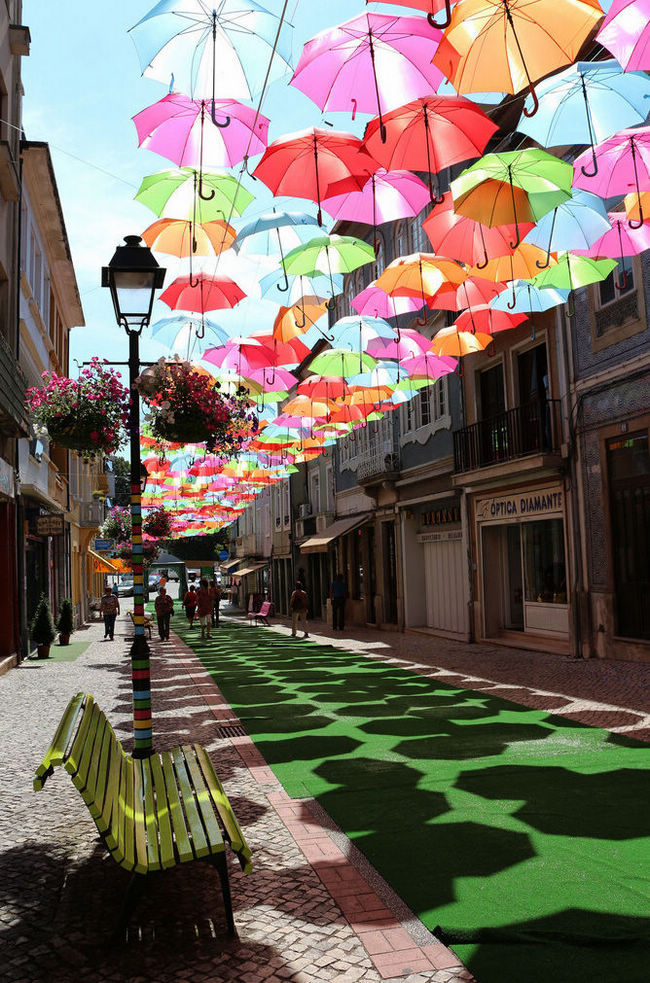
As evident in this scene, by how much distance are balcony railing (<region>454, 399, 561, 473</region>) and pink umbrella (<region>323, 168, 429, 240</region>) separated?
323 inches

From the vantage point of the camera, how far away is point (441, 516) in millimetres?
21922

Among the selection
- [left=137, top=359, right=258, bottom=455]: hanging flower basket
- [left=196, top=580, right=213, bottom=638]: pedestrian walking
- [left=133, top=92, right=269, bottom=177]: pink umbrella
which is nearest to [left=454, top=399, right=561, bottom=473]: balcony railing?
[left=137, top=359, right=258, bottom=455]: hanging flower basket

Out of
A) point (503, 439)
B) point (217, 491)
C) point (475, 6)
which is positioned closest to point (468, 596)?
point (503, 439)

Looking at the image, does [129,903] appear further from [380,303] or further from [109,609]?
[109,609]

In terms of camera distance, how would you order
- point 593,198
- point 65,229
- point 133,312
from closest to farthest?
point 133,312, point 593,198, point 65,229

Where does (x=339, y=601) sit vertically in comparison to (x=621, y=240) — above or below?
below

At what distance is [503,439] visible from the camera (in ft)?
59.7

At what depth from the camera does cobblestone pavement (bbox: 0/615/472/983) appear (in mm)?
3428

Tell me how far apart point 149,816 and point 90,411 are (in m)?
5.89

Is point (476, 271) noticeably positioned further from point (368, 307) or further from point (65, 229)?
point (65, 229)

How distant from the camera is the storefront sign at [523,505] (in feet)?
53.0

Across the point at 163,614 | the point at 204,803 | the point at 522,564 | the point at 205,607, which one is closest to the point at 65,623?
the point at 163,614

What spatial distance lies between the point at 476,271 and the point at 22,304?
12.2 meters

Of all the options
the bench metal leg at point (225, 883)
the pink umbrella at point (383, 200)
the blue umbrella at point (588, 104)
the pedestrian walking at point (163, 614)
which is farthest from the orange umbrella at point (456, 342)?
the pedestrian walking at point (163, 614)
